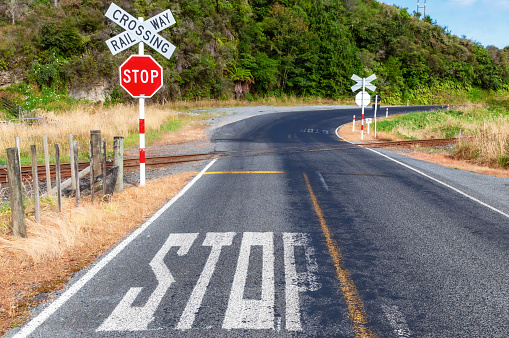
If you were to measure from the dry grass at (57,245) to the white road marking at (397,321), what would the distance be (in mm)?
3572

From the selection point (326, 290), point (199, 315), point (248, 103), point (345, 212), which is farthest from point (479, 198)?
point (248, 103)

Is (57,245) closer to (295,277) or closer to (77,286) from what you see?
(77,286)

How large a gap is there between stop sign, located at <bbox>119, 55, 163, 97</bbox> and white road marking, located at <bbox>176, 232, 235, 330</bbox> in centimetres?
467

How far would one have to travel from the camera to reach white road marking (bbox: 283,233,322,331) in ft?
12.4

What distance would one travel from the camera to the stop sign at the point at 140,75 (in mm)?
9166

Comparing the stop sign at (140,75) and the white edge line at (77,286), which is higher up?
the stop sign at (140,75)

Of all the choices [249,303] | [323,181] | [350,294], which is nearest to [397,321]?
[350,294]

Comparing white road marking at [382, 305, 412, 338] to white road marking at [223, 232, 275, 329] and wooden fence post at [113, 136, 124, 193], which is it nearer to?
white road marking at [223, 232, 275, 329]

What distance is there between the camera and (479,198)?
912cm

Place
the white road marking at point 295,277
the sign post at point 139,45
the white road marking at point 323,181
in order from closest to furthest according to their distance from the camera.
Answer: the white road marking at point 295,277 < the sign post at point 139,45 < the white road marking at point 323,181

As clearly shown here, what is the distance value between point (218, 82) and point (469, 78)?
48.6 metres

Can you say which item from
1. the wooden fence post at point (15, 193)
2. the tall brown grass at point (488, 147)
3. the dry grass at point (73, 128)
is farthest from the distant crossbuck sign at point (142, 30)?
the tall brown grass at point (488, 147)

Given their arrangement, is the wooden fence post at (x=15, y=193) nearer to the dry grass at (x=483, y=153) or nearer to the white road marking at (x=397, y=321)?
the white road marking at (x=397, y=321)

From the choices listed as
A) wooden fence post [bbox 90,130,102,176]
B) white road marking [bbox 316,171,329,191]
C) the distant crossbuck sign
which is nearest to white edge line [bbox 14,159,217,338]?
wooden fence post [bbox 90,130,102,176]
